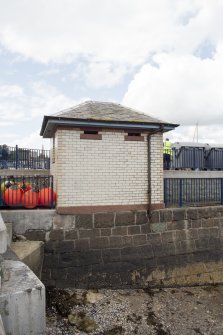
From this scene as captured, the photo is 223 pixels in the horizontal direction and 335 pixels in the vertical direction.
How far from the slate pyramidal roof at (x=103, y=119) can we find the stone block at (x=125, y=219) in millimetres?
2379

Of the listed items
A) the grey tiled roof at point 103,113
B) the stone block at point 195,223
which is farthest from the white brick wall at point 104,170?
the stone block at point 195,223

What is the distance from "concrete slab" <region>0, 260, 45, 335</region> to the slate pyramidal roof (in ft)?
13.5

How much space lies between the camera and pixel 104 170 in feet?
25.6

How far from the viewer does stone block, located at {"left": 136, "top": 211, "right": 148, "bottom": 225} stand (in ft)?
25.9

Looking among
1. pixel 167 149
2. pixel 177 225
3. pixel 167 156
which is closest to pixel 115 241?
pixel 177 225

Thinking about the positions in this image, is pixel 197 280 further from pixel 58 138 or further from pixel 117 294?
pixel 58 138

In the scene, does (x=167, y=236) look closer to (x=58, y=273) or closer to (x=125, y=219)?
(x=125, y=219)

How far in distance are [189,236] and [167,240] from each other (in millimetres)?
737

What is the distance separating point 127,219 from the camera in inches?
308

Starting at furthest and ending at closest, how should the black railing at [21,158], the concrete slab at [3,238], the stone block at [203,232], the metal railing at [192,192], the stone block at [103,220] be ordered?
the black railing at [21,158], the metal railing at [192,192], the stone block at [203,232], the stone block at [103,220], the concrete slab at [3,238]

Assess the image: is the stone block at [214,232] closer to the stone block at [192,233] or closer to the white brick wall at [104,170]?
the stone block at [192,233]

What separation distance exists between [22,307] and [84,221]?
11.4 ft

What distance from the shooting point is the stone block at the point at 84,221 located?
7496 mm

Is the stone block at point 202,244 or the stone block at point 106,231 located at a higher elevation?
the stone block at point 106,231
